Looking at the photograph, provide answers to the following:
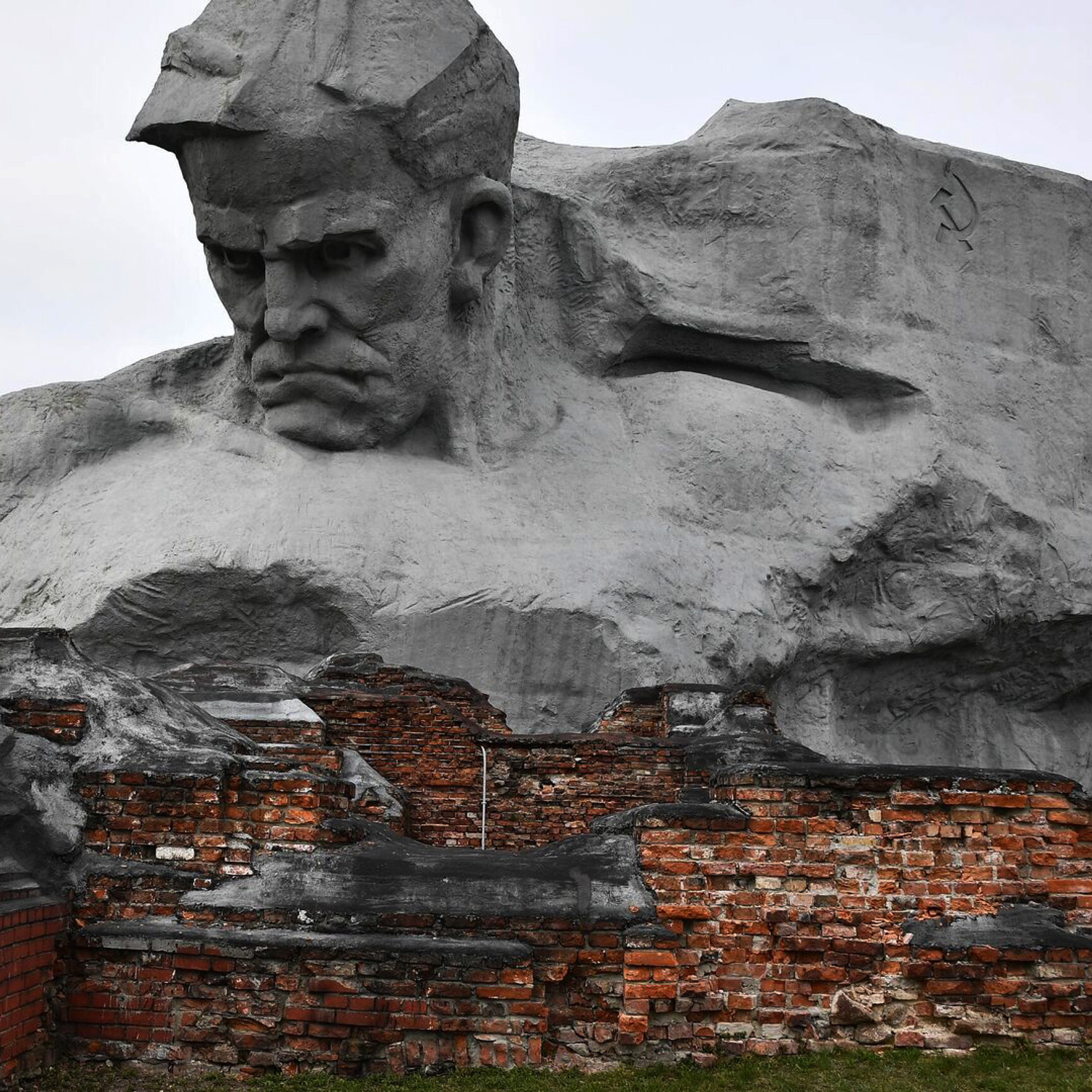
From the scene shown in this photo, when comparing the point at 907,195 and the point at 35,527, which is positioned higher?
the point at 907,195

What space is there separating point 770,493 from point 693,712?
13.7ft

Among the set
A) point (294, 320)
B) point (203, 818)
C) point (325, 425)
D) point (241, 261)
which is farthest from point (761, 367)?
point (203, 818)

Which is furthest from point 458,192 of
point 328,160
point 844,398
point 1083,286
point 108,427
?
point 1083,286

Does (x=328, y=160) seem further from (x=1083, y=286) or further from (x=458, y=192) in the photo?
(x=1083, y=286)

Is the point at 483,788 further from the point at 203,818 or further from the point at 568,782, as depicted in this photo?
the point at 203,818

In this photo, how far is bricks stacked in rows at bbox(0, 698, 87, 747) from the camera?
199 inches

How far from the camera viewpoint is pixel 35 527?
11.9m

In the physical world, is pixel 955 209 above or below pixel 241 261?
above

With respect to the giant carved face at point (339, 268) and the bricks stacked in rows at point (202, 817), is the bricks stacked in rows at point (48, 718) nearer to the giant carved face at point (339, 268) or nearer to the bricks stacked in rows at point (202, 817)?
the bricks stacked in rows at point (202, 817)

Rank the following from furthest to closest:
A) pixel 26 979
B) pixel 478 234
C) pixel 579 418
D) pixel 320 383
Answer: pixel 579 418 < pixel 478 234 < pixel 320 383 < pixel 26 979

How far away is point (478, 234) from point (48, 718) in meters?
7.87

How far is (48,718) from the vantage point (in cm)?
510

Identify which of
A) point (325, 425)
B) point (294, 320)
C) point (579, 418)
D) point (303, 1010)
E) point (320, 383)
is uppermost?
point (294, 320)

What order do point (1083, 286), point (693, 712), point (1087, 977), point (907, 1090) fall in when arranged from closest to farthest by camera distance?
point (907, 1090) → point (1087, 977) → point (693, 712) → point (1083, 286)
